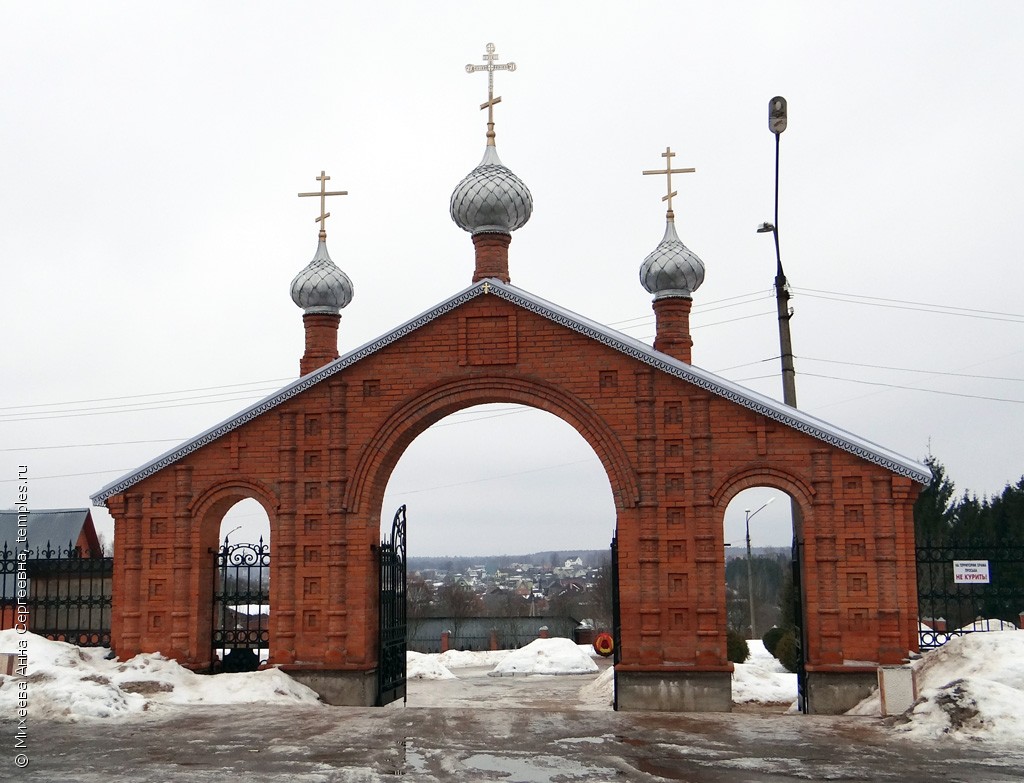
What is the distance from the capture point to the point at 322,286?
16.7m

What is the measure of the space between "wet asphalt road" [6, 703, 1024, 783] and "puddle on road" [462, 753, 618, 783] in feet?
0.05

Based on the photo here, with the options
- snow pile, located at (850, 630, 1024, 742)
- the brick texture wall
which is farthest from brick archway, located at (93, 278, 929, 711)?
snow pile, located at (850, 630, 1024, 742)

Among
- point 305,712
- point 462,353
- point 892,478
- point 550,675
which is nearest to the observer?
point 305,712

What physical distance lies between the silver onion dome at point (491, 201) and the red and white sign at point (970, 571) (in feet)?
23.1

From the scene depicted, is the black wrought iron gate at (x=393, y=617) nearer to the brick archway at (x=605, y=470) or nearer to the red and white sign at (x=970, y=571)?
the brick archway at (x=605, y=470)

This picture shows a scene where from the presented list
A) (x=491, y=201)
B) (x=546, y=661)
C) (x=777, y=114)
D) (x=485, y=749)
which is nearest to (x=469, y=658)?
(x=546, y=661)

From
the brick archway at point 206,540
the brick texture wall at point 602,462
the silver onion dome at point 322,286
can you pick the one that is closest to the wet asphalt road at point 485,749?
the brick texture wall at point 602,462

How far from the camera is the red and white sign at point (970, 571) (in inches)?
526

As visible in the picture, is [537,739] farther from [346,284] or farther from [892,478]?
[346,284]

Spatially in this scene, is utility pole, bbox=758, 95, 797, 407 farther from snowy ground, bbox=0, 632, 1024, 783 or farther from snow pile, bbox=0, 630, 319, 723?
snow pile, bbox=0, 630, 319, 723

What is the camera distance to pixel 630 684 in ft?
43.1

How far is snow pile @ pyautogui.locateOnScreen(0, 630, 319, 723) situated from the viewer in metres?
11.3

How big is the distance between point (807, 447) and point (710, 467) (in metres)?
1.17

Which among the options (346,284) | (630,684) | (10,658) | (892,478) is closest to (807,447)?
(892,478)
